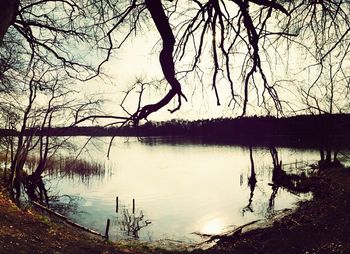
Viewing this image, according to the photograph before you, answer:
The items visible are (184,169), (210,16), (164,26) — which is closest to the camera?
(164,26)

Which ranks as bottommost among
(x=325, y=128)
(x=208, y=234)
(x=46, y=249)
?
(x=208, y=234)

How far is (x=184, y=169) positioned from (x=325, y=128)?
1552 centimetres

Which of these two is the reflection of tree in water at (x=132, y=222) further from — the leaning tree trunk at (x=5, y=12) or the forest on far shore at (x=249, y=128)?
the leaning tree trunk at (x=5, y=12)

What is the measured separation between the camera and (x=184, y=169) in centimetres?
4025

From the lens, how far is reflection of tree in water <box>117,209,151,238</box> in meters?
17.2

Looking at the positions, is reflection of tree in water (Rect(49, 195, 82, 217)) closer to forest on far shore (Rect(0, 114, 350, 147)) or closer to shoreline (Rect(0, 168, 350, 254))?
forest on far shore (Rect(0, 114, 350, 147))

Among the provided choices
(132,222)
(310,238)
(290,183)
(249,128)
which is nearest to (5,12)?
(249,128)

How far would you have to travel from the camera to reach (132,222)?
18656mm

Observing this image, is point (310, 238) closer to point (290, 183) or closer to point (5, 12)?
point (5, 12)

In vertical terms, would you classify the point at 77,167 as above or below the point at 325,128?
below

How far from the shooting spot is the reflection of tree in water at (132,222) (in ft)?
56.4

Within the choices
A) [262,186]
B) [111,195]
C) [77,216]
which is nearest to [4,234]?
[77,216]

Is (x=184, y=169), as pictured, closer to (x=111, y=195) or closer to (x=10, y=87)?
(x=111, y=195)

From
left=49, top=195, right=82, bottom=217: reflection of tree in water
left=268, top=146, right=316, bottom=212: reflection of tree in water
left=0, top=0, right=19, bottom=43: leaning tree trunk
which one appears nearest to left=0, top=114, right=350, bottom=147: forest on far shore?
left=0, top=0, right=19, bottom=43: leaning tree trunk
